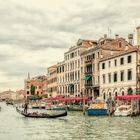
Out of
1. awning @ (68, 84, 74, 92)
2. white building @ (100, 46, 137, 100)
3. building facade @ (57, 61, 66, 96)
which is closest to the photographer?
white building @ (100, 46, 137, 100)

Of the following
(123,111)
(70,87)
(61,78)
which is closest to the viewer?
(123,111)

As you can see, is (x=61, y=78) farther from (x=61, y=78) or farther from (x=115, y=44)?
(x=115, y=44)

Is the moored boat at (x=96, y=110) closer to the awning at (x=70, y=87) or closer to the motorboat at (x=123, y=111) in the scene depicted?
the motorboat at (x=123, y=111)

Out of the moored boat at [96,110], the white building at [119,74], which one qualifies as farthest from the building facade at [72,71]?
the moored boat at [96,110]

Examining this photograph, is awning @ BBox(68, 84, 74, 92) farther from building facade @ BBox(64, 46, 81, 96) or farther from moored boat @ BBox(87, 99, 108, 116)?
moored boat @ BBox(87, 99, 108, 116)

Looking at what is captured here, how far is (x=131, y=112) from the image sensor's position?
1652 inches

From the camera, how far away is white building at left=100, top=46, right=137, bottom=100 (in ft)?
167

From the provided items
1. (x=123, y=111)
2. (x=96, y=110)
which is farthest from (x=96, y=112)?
(x=123, y=111)

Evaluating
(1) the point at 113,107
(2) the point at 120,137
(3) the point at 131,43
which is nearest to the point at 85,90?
(3) the point at 131,43

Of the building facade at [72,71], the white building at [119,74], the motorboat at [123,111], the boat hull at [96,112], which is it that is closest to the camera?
the motorboat at [123,111]

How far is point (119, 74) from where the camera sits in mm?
54375

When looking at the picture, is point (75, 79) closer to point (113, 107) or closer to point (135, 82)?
point (135, 82)

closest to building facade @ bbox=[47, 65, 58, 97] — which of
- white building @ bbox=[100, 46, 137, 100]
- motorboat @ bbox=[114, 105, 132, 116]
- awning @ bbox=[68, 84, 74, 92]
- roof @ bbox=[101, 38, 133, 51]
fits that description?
awning @ bbox=[68, 84, 74, 92]

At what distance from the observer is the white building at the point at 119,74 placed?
50.9 meters
